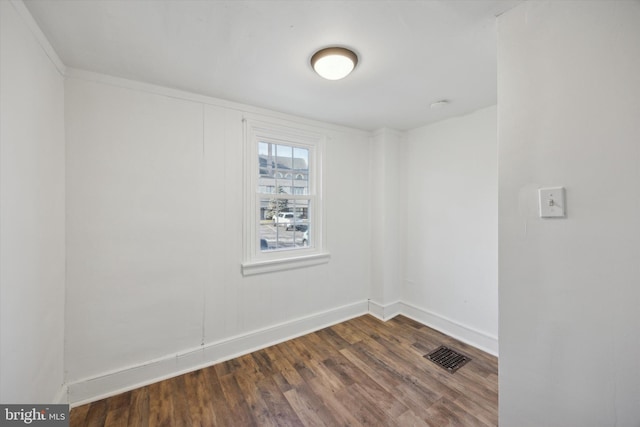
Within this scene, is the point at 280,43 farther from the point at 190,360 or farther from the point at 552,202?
the point at 190,360

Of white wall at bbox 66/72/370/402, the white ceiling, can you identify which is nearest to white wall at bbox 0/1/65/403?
white wall at bbox 66/72/370/402

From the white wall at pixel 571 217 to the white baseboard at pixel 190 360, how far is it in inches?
74.9

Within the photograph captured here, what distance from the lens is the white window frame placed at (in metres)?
2.45

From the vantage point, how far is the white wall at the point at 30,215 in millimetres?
1116

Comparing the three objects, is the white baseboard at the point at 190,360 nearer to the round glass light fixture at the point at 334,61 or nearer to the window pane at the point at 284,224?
the window pane at the point at 284,224

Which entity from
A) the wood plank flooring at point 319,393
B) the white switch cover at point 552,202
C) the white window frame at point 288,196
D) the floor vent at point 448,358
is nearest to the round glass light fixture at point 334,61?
the white window frame at point 288,196

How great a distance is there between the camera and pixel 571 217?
1.09m

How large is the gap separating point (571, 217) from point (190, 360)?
2776 millimetres

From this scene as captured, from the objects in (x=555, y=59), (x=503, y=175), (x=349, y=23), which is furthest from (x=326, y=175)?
(x=555, y=59)

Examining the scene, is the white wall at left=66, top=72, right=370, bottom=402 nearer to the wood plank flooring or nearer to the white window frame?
the white window frame

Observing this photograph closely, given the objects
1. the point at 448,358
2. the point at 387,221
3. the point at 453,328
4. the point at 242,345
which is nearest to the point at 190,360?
the point at 242,345

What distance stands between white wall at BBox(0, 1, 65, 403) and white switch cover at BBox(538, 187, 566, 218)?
8.05 ft

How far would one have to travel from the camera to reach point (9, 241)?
1.14 m

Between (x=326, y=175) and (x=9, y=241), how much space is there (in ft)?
8.08
